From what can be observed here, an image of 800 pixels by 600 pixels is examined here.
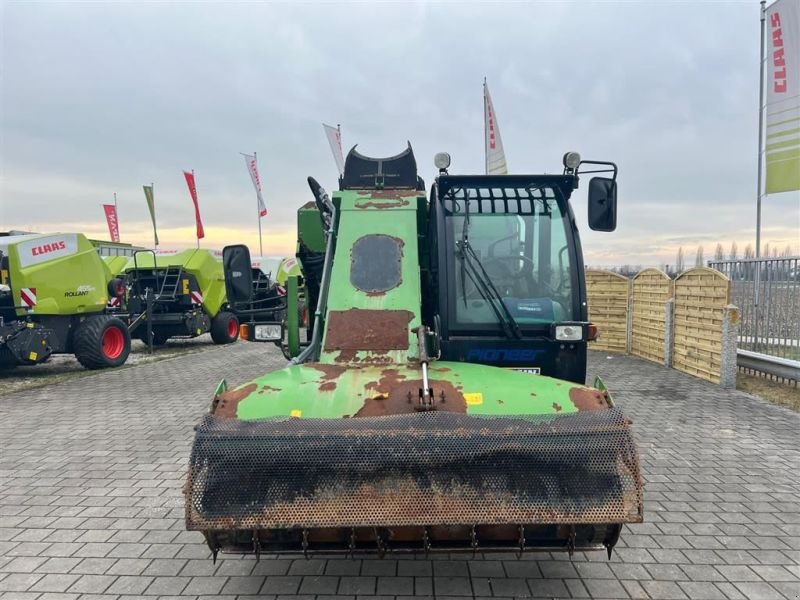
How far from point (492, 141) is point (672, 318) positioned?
752cm

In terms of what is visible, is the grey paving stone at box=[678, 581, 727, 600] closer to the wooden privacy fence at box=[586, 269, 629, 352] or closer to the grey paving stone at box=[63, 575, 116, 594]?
the grey paving stone at box=[63, 575, 116, 594]

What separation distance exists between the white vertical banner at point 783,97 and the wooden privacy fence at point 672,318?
2231 mm

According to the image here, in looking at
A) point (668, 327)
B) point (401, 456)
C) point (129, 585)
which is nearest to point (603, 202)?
point (401, 456)

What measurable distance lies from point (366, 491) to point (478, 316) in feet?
6.10

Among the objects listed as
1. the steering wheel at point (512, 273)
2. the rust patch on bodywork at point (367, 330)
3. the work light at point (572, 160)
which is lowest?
the rust patch on bodywork at point (367, 330)

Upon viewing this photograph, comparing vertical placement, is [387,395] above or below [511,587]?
above

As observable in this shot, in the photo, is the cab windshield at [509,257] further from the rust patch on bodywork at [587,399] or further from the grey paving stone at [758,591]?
the grey paving stone at [758,591]

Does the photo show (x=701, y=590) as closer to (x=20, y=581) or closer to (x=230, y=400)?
(x=230, y=400)

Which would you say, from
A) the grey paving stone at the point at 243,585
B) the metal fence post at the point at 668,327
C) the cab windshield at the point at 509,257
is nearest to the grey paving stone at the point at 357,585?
the grey paving stone at the point at 243,585

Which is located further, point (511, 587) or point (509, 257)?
point (509, 257)

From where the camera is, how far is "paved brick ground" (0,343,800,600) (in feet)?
10.7

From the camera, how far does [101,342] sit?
10641 mm

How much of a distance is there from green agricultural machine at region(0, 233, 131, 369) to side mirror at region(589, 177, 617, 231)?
9446 mm

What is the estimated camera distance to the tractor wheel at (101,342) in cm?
1049
